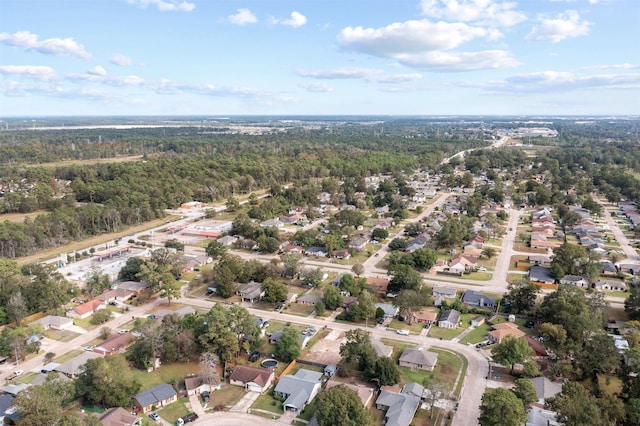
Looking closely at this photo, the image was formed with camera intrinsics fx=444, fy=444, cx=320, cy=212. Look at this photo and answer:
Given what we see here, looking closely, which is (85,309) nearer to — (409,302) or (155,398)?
(155,398)

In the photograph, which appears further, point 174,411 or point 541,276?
point 541,276

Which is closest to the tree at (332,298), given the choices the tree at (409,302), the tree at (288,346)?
the tree at (409,302)

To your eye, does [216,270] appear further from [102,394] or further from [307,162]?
[307,162]

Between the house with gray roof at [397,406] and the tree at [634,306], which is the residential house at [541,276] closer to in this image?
the tree at [634,306]

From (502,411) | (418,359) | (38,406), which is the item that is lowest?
(418,359)

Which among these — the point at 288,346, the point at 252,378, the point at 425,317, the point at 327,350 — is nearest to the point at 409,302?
the point at 425,317

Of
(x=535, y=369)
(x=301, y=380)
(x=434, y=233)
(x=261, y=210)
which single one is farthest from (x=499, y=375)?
(x=261, y=210)

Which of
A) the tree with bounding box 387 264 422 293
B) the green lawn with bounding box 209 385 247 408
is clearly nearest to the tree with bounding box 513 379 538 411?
the green lawn with bounding box 209 385 247 408
